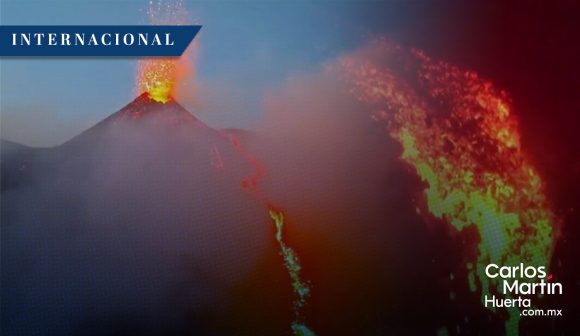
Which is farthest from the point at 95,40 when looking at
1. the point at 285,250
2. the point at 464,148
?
the point at 464,148

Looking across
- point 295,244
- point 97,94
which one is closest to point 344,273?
point 295,244

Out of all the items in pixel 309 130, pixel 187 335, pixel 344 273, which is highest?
pixel 309 130

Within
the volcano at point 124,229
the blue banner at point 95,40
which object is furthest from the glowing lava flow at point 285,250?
the blue banner at point 95,40

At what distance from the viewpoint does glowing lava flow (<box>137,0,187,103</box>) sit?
103 inches

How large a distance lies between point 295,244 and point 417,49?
988 mm

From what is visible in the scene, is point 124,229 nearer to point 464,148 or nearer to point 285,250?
point 285,250

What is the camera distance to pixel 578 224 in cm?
263

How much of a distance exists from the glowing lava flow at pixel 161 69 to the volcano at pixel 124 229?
54mm

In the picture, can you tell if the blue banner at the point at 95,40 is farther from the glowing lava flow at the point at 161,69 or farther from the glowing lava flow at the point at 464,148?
the glowing lava flow at the point at 464,148

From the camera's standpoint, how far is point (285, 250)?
8.72 ft

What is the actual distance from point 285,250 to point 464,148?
2.90 ft

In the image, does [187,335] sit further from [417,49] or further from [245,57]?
[417,49]

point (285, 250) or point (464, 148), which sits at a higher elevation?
point (464, 148)

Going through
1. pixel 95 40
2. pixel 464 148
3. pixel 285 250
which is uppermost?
pixel 95 40
